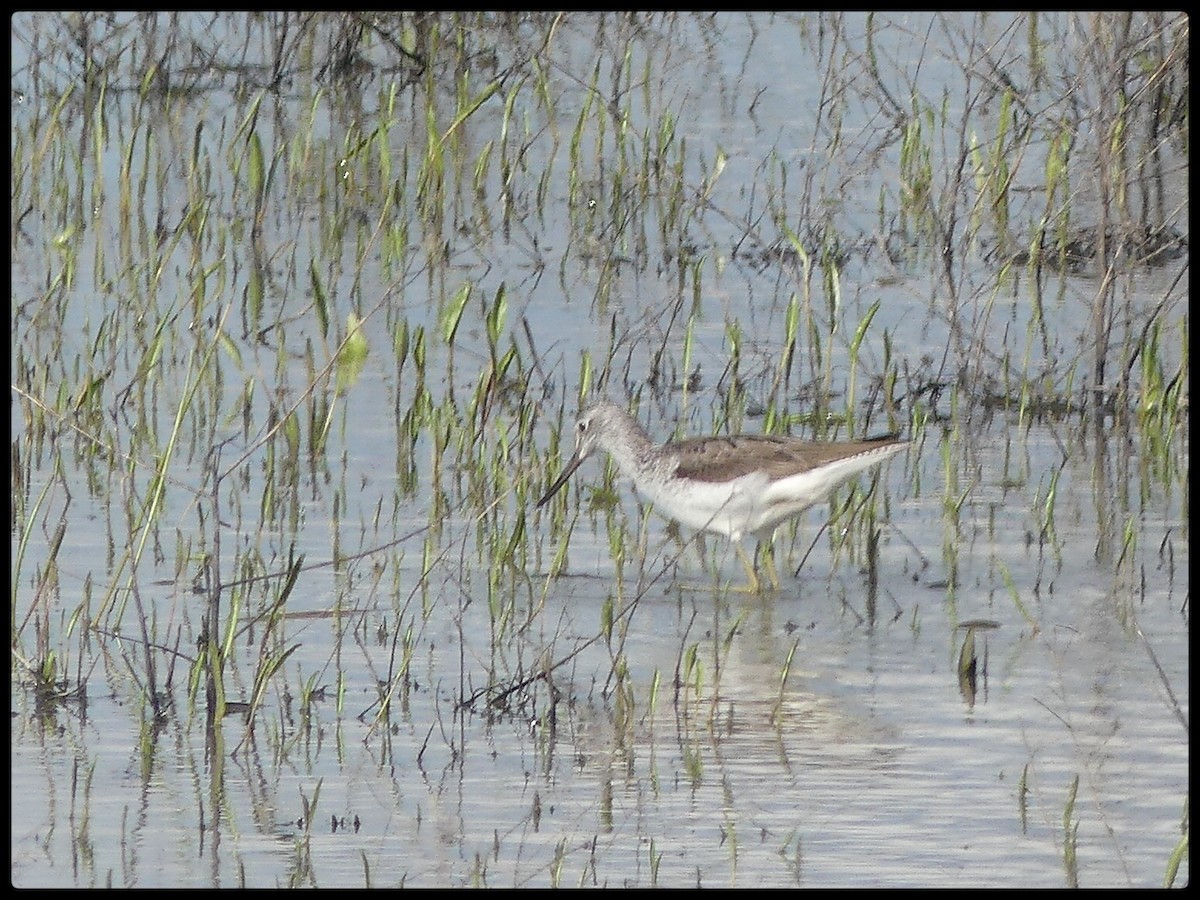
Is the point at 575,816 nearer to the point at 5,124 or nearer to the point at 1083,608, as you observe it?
the point at 1083,608

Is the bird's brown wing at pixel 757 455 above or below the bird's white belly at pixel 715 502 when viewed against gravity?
above

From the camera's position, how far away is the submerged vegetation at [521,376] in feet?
16.7

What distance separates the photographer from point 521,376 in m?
7.30

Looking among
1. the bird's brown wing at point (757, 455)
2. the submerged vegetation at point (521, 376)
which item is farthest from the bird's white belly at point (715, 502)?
the submerged vegetation at point (521, 376)

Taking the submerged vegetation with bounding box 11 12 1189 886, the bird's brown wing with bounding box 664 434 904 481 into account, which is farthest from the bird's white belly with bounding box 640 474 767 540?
the submerged vegetation with bounding box 11 12 1189 886

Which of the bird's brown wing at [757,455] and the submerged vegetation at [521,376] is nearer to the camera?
the submerged vegetation at [521,376]

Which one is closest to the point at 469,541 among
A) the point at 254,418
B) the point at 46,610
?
the point at 254,418

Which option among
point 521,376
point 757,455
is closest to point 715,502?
point 757,455

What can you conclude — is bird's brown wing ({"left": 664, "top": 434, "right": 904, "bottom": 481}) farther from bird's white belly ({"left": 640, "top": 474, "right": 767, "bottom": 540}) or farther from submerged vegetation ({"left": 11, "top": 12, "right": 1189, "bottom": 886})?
submerged vegetation ({"left": 11, "top": 12, "right": 1189, "bottom": 886})

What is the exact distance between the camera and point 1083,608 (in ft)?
19.5

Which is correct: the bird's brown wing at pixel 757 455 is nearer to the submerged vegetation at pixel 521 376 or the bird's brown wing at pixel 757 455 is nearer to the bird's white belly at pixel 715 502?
the bird's white belly at pixel 715 502

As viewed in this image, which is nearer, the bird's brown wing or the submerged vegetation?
the submerged vegetation

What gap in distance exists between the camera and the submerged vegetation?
5.09 metres

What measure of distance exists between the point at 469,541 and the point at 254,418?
1.34 m
